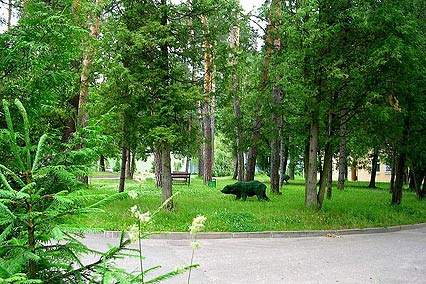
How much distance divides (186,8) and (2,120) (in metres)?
12.1

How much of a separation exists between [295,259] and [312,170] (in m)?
6.42

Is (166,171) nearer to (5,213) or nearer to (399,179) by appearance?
(399,179)

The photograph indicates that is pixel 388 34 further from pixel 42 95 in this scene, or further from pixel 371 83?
pixel 42 95

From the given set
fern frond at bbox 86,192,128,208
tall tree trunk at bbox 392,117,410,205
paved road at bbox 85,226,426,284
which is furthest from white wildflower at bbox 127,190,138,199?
tall tree trunk at bbox 392,117,410,205

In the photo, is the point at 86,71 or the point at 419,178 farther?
the point at 419,178

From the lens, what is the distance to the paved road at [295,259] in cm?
761

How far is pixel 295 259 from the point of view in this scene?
29.9 feet

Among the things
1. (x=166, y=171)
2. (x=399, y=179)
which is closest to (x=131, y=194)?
(x=166, y=171)

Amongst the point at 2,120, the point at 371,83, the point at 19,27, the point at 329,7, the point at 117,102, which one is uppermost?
the point at 329,7

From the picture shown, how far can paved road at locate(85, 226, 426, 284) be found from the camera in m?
7.61

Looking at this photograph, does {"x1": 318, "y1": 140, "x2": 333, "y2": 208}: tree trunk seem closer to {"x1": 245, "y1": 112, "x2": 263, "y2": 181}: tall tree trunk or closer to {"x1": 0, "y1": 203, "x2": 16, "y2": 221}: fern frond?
{"x1": 245, "y1": 112, "x2": 263, "y2": 181}: tall tree trunk

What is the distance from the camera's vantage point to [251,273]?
307 inches

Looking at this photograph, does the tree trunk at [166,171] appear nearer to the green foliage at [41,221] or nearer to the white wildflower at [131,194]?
the green foliage at [41,221]

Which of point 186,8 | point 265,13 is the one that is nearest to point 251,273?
point 186,8
